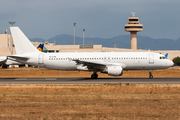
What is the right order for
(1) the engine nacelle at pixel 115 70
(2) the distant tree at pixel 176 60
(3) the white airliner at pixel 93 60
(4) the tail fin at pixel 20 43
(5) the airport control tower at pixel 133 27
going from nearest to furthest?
(1) the engine nacelle at pixel 115 70 < (3) the white airliner at pixel 93 60 < (4) the tail fin at pixel 20 43 < (2) the distant tree at pixel 176 60 < (5) the airport control tower at pixel 133 27

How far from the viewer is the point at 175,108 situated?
18.0 meters

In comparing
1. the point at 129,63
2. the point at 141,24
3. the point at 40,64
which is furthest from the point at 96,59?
the point at 141,24

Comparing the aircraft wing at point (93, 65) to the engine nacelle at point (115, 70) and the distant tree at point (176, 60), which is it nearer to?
the engine nacelle at point (115, 70)

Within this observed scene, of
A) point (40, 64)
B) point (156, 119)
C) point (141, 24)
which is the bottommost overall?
point (156, 119)

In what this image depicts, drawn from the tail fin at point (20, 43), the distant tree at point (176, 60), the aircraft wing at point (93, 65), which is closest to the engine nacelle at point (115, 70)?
the aircraft wing at point (93, 65)

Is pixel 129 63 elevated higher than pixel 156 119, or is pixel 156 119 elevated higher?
pixel 129 63

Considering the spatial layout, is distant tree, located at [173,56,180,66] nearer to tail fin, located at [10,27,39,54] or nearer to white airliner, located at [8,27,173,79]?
white airliner, located at [8,27,173,79]

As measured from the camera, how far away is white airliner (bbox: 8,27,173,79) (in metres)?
41.5

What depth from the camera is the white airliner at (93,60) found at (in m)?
41.5

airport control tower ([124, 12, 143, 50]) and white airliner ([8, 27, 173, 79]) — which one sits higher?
airport control tower ([124, 12, 143, 50])

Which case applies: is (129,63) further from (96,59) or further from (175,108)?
(175,108)

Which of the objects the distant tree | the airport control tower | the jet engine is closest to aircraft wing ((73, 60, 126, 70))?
the jet engine

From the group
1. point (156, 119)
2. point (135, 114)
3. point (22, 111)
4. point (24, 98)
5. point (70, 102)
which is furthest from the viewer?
point (24, 98)

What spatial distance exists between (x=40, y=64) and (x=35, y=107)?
25.8 meters
